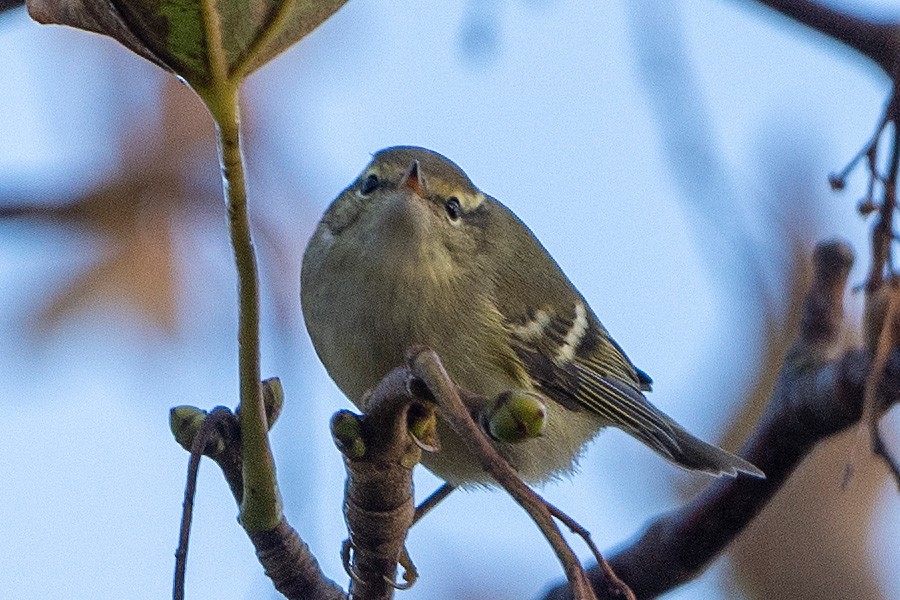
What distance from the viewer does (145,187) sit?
10.1 ft

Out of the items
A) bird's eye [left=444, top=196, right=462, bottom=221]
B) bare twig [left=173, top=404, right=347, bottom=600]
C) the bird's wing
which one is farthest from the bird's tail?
bare twig [left=173, top=404, right=347, bottom=600]

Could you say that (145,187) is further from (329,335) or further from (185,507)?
(185,507)

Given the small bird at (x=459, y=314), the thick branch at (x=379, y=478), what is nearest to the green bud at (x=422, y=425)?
the thick branch at (x=379, y=478)

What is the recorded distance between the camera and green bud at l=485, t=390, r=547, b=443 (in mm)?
1099

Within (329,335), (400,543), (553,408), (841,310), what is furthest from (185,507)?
(841,310)

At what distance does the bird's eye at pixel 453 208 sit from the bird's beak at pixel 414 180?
16cm

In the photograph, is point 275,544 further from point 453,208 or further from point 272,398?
point 453,208

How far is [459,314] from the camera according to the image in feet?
7.34

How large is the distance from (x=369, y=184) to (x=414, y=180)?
0.81 ft

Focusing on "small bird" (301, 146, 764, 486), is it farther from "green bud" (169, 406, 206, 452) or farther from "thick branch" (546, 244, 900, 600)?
"green bud" (169, 406, 206, 452)

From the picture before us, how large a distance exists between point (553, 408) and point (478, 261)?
311 millimetres

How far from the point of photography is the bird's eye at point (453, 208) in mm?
2344

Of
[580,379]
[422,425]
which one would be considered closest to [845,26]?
[580,379]

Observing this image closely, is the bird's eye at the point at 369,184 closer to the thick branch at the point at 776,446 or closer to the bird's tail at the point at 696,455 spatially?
the bird's tail at the point at 696,455
